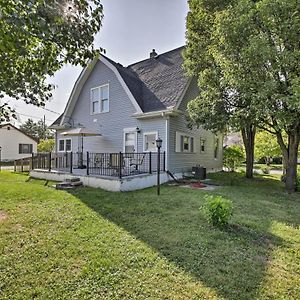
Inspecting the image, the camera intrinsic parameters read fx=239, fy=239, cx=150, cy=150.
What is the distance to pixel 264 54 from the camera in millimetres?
8148

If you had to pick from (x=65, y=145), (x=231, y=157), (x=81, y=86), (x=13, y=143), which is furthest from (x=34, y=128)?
(x=231, y=157)

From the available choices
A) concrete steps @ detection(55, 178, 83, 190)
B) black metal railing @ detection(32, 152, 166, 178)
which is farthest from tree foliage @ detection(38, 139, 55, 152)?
concrete steps @ detection(55, 178, 83, 190)

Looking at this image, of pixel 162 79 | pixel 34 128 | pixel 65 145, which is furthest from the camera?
pixel 34 128

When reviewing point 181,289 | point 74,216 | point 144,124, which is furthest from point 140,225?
point 144,124

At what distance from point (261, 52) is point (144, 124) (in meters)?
6.39

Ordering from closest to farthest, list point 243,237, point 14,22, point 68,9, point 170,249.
Result: 1. point 14,22
2. point 68,9
3. point 170,249
4. point 243,237

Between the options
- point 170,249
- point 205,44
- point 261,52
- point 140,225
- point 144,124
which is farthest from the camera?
point 144,124

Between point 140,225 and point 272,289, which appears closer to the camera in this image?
point 272,289

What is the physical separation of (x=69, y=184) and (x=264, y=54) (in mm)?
8793

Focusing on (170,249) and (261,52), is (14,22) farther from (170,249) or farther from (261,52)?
(261,52)

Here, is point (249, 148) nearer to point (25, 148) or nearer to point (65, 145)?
point (65, 145)

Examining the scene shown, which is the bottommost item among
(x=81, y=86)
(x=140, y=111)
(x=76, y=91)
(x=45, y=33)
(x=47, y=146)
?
(x=47, y=146)

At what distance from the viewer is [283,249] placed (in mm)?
4285

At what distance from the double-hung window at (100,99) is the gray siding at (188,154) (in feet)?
15.0
